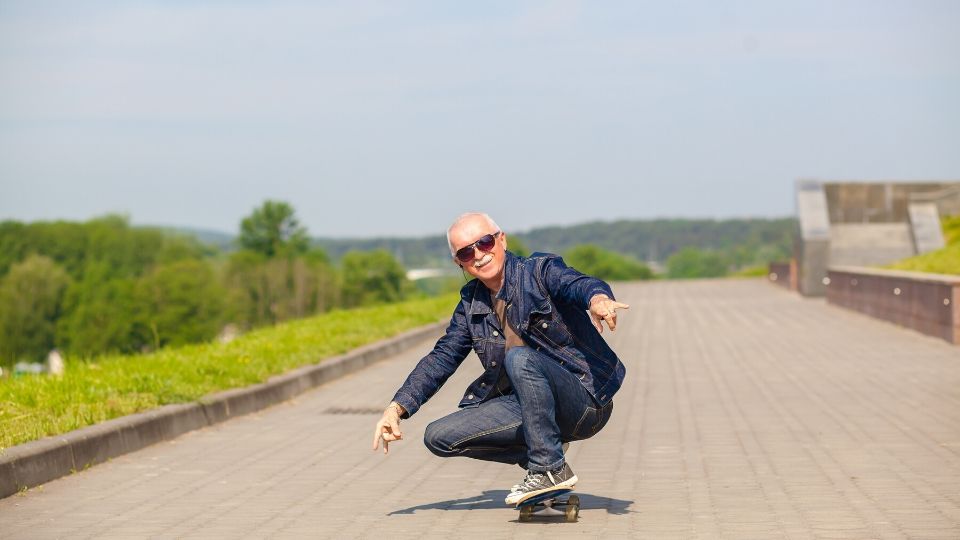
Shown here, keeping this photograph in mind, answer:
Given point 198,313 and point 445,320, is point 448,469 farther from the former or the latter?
point 198,313

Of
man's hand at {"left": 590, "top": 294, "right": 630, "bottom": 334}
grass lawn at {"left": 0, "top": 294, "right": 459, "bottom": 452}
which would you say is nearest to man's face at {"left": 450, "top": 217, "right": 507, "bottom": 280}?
man's hand at {"left": 590, "top": 294, "right": 630, "bottom": 334}

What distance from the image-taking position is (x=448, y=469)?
9.00 metres

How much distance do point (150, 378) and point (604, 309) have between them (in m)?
7.29

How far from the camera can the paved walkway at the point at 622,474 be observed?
686 cm

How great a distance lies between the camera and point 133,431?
33.5 feet

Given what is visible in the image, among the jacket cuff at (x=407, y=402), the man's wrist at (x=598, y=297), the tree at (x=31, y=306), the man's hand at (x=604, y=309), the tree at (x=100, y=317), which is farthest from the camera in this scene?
the tree at (x=31, y=306)

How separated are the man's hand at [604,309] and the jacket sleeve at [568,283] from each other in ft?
0.16

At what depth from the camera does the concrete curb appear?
8.49 meters

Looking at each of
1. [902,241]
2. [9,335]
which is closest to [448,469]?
[902,241]

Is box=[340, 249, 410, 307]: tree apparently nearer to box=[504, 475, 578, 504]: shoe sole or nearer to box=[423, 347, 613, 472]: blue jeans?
box=[423, 347, 613, 472]: blue jeans

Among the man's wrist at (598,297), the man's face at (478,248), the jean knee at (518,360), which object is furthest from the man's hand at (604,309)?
the man's face at (478,248)

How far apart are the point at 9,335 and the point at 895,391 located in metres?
123

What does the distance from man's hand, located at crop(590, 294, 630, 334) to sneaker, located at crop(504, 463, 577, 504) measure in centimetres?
95

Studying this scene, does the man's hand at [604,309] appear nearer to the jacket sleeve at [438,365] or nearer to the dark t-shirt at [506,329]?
the dark t-shirt at [506,329]
